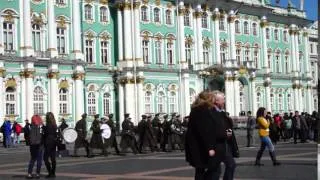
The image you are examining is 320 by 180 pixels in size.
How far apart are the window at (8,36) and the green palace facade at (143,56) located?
0.07 metres

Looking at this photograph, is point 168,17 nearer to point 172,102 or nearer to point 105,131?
point 172,102

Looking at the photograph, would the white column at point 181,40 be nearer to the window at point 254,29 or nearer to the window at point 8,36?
the window at point 254,29

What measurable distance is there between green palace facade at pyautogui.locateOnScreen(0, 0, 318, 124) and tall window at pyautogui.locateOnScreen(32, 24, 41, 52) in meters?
0.08

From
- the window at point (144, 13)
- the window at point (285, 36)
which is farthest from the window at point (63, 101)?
the window at point (285, 36)

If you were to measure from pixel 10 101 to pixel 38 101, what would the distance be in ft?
7.77

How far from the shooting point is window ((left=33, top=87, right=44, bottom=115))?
4559 cm

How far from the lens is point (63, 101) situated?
4762 cm

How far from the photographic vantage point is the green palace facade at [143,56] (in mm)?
44625

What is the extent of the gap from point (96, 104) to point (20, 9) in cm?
1084

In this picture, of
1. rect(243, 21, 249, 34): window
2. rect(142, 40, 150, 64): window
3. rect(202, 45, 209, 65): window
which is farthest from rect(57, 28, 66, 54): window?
rect(243, 21, 249, 34): window

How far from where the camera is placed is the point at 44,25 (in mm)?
46562

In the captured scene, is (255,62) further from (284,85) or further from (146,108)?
(146,108)

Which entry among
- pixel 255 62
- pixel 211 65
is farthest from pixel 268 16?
pixel 211 65

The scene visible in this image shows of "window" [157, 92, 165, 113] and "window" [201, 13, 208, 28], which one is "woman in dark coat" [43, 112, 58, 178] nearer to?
"window" [157, 92, 165, 113]
